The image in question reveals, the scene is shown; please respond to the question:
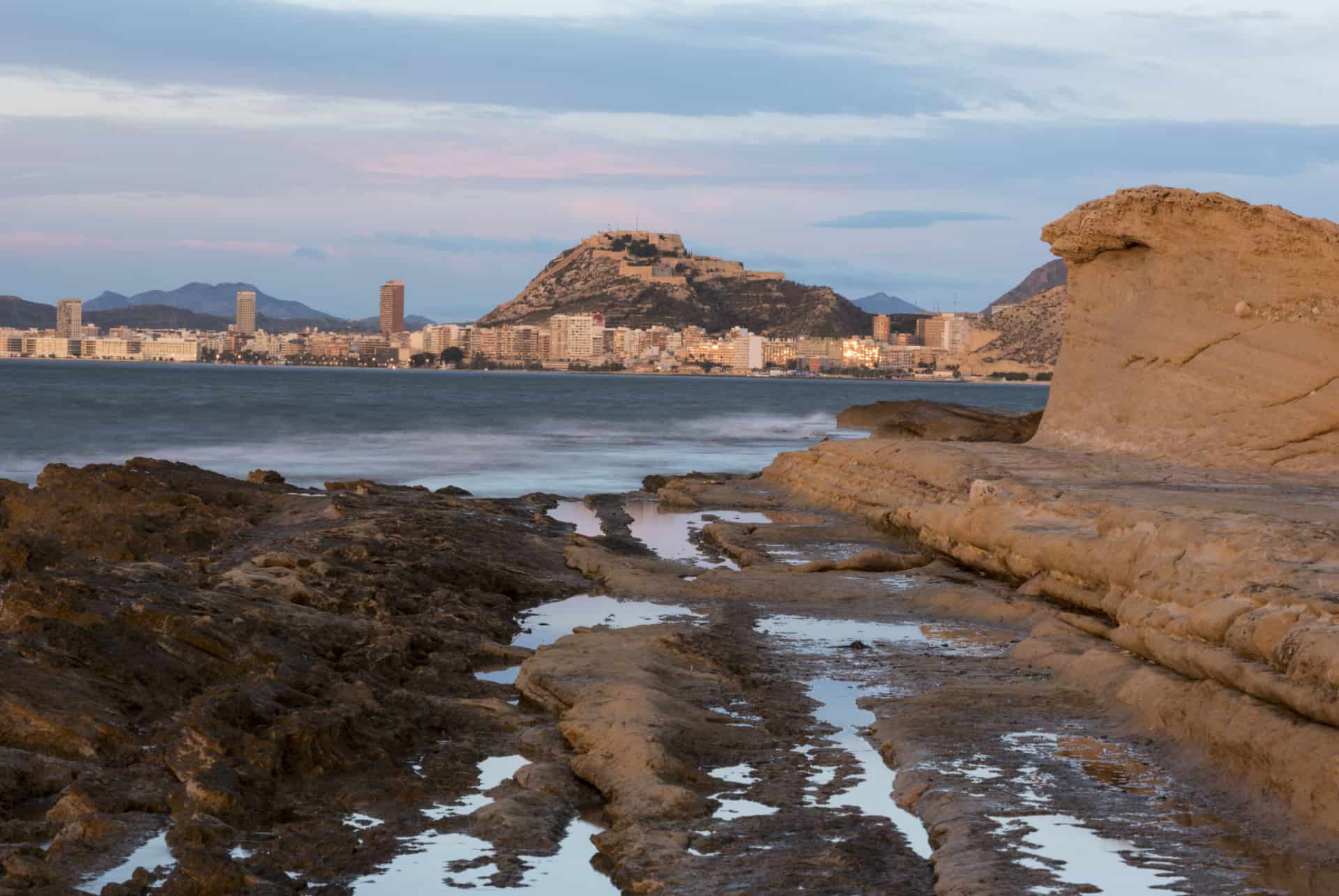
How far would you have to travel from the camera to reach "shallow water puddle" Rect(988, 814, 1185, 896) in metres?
5.87

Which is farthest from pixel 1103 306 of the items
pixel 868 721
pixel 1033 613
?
pixel 868 721

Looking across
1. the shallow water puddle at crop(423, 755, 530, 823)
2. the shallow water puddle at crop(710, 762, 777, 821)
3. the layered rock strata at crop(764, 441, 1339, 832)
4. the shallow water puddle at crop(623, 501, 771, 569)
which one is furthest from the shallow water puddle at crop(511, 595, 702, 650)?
the shallow water puddle at crop(710, 762, 777, 821)

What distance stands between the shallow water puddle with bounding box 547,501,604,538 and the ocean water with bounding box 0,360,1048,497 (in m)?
3.03

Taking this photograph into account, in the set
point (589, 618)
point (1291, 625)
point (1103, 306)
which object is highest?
point (1103, 306)

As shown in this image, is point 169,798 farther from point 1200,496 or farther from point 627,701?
point 1200,496

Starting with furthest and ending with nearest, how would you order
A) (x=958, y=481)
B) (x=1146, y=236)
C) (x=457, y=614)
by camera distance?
(x=1146, y=236) → (x=958, y=481) → (x=457, y=614)

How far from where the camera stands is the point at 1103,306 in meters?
20.5

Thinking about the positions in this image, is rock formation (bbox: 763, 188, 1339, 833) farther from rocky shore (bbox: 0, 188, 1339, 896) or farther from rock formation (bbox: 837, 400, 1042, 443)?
rock formation (bbox: 837, 400, 1042, 443)

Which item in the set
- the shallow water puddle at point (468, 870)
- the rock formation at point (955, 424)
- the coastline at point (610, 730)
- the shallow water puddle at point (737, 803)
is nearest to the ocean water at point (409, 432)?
the rock formation at point (955, 424)

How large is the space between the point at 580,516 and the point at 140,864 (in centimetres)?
1634

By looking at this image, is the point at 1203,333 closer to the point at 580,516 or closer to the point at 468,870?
the point at 580,516

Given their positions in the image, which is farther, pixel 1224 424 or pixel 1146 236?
pixel 1146 236

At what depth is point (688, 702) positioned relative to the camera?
28.4 ft

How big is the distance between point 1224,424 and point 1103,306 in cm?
323
